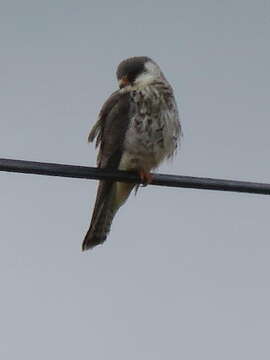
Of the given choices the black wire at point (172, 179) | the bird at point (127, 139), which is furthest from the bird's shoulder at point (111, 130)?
the black wire at point (172, 179)

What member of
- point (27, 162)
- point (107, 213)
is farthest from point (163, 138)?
point (27, 162)

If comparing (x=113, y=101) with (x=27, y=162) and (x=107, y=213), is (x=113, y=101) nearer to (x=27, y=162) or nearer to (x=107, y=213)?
(x=107, y=213)

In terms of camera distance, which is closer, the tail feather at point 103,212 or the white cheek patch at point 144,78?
the tail feather at point 103,212

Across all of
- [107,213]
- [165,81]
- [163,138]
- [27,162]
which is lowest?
[27,162]

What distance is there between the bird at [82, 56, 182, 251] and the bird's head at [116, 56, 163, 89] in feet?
0.74

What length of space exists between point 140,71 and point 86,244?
1419mm

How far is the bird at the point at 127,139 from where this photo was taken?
5.84 m

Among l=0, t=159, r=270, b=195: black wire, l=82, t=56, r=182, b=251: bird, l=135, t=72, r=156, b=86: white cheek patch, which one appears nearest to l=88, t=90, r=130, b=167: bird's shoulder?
l=82, t=56, r=182, b=251: bird

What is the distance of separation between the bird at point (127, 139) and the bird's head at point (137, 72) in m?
0.23

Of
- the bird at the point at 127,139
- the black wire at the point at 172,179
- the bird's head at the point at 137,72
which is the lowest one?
the black wire at the point at 172,179

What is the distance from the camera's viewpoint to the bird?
5.84 metres

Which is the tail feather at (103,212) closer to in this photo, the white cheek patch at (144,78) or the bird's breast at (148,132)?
the bird's breast at (148,132)

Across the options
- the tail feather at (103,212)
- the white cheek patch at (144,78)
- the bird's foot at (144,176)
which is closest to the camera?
the bird's foot at (144,176)

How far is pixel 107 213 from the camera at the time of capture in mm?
5977
